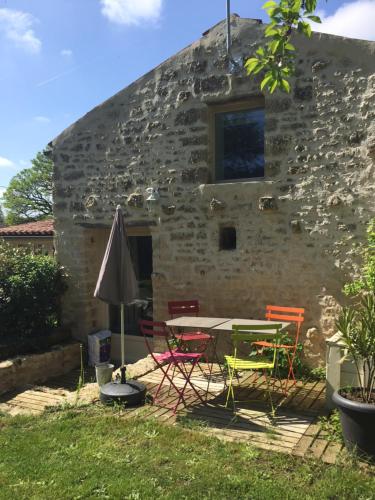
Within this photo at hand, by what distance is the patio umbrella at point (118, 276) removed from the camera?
5188 mm

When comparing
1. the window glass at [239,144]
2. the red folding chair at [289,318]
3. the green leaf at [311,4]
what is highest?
the green leaf at [311,4]

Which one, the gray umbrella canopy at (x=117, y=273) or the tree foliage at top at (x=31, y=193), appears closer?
the gray umbrella canopy at (x=117, y=273)

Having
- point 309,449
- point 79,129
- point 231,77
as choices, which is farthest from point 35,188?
point 309,449

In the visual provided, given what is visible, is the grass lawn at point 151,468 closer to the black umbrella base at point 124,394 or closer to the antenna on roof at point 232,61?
the black umbrella base at point 124,394

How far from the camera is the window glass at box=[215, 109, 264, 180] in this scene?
6.52 meters

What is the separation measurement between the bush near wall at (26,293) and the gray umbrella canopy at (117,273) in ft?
8.89

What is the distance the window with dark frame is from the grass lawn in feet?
12.7

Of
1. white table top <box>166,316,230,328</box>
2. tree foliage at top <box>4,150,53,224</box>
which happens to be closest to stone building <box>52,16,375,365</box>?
white table top <box>166,316,230,328</box>

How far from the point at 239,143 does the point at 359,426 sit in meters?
4.35

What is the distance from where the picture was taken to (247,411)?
4.69 metres

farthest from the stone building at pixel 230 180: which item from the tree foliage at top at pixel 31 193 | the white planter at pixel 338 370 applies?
the tree foliage at top at pixel 31 193

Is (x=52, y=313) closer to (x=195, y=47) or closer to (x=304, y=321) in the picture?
(x=304, y=321)

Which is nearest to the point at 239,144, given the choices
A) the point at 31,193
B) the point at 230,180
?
the point at 230,180

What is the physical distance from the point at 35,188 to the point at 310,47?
26643 millimetres
